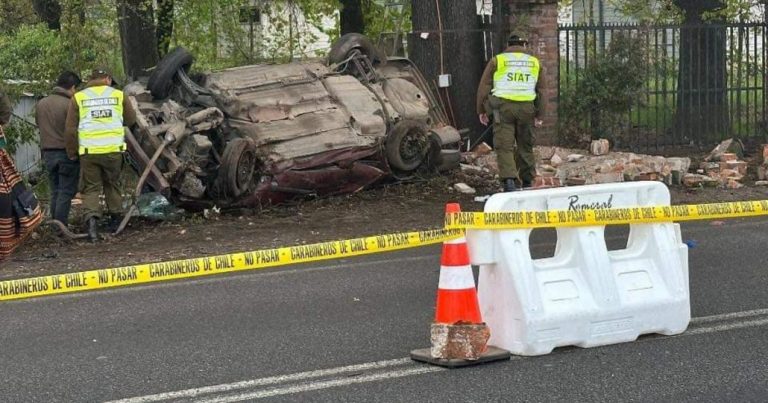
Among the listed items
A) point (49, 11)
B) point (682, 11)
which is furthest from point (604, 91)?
point (49, 11)

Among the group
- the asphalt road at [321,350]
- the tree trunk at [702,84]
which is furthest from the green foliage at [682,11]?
the asphalt road at [321,350]

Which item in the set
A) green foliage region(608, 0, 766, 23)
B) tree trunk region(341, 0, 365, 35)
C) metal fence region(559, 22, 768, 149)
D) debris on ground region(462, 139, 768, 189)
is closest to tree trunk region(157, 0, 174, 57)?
tree trunk region(341, 0, 365, 35)

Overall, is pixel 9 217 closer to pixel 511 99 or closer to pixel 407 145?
pixel 407 145

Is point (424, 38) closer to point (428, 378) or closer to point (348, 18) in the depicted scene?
point (348, 18)

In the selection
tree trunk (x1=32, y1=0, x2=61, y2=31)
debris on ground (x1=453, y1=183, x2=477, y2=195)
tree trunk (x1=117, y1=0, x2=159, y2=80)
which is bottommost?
debris on ground (x1=453, y1=183, x2=477, y2=195)

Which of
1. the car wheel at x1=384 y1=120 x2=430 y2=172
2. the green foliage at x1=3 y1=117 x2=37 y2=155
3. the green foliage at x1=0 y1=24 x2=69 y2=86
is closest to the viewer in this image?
the car wheel at x1=384 y1=120 x2=430 y2=172

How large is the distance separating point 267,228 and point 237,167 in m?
0.72

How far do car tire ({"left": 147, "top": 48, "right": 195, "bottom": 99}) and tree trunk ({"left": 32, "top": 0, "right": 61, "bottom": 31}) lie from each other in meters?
7.50

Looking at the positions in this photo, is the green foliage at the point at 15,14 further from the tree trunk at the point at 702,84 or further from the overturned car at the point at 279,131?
the tree trunk at the point at 702,84

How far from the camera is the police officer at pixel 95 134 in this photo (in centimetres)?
1045

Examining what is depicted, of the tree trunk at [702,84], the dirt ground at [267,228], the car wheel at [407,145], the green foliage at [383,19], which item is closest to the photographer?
the dirt ground at [267,228]

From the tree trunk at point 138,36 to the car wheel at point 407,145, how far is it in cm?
524

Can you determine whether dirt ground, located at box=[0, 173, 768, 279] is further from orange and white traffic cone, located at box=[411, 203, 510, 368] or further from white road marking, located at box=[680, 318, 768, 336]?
white road marking, located at box=[680, 318, 768, 336]

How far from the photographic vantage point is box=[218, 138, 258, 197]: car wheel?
11117 millimetres
